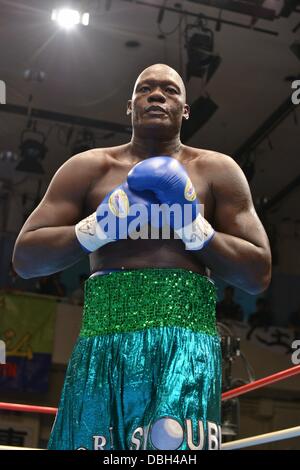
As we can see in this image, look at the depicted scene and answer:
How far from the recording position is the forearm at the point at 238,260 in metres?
1.45

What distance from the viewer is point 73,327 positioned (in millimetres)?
7605

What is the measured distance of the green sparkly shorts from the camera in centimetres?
133

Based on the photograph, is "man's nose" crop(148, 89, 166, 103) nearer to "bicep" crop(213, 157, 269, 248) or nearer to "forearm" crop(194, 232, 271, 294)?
"bicep" crop(213, 157, 269, 248)

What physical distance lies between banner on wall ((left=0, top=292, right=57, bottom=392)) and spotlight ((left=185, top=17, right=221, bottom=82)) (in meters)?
3.06

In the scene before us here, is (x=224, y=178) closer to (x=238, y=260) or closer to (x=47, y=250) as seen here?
(x=238, y=260)

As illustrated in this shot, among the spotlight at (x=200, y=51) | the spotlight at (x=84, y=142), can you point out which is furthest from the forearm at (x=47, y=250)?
the spotlight at (x=84, y=142)

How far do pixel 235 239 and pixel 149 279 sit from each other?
0.20 meters

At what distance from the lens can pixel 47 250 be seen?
4.87 ft

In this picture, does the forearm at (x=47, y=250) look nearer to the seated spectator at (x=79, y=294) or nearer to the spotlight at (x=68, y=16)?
the spotlight at (x=68, y=16)

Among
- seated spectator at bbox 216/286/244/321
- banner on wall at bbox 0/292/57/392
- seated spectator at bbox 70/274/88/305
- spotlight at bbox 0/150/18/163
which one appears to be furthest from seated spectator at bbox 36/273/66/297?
seated spectator at bbox 216/286/244/321

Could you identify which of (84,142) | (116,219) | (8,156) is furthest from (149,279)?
(8,156)

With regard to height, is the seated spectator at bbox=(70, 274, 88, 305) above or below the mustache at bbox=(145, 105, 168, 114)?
above
